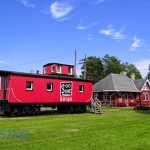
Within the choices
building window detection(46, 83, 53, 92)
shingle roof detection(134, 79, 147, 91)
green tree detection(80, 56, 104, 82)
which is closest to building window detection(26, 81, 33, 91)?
building window detection(46, 83, 53, 92)

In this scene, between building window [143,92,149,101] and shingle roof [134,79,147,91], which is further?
building window [143,92,149,101]

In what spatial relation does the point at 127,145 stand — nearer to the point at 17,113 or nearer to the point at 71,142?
the point at 71,142

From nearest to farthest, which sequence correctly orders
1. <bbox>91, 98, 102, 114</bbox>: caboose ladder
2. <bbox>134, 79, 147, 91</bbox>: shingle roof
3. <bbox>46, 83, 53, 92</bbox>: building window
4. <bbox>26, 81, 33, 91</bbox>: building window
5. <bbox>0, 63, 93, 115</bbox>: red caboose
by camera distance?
<bbox>0, 63, 93, 115</bbox>: red caboose → <bbox>26, 81, 33, 91</bbox>: building window → <bbox>46, 83, 53, 92</bbox>: building window → <bbox>91, 98, 102, 114</bbox>: caboose ladder → <bbox>134, 79, 147, 91</bbox>: shingle roof

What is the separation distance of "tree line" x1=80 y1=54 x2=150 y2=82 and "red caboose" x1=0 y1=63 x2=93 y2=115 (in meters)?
38.0

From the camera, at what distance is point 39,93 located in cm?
3062

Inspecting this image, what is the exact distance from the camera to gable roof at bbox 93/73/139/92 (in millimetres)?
53219

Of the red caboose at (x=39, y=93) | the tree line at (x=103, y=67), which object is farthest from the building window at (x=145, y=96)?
the red caboose at (x=39, y=93)

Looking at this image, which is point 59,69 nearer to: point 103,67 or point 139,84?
point 139,84

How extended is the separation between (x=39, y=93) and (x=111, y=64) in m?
84.9

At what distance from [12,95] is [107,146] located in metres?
17.9

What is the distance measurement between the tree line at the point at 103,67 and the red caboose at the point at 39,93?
38.0 metres

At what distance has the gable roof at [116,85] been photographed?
175ft

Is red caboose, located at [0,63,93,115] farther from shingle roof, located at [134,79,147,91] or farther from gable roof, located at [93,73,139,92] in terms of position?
shingle roof, located at [134,79,147,91]

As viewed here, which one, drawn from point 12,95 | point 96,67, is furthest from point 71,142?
point 96,67
